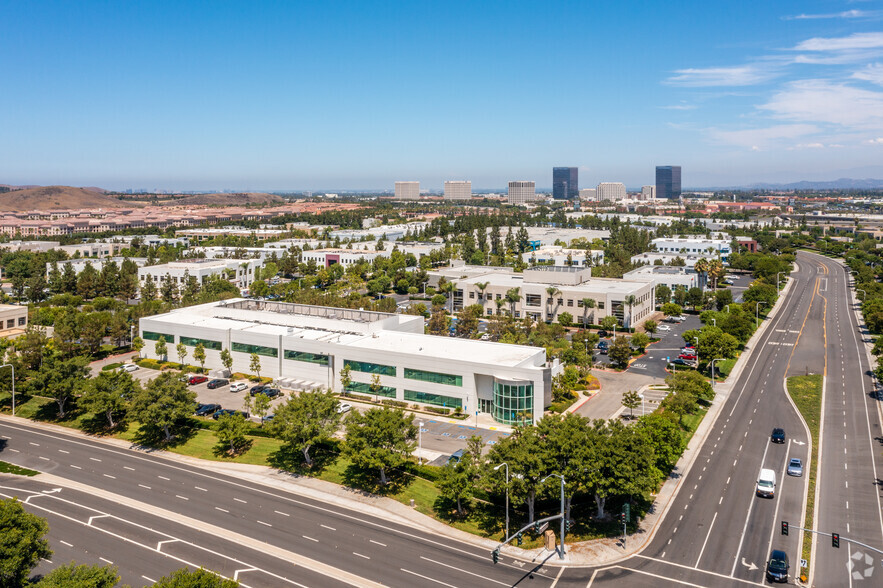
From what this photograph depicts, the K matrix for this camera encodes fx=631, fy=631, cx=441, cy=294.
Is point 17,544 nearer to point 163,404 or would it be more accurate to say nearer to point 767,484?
point 163,404

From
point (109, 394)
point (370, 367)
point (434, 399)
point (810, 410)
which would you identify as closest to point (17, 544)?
point (109, 394)

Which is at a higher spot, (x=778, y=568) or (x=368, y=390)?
(x=368, y=390)

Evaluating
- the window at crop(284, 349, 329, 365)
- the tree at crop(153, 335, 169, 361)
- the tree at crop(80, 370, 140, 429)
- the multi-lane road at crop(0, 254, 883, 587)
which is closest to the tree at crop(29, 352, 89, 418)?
the tree at crop(80, 370, 140, 429)

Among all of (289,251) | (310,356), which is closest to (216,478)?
(310,356)

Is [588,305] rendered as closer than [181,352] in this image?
No

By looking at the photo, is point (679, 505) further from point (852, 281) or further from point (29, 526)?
point (852, 281)

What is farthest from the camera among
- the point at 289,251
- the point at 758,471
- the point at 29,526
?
the point at 289,251

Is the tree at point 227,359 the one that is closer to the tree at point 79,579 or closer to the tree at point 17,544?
the tree at point 17,544
